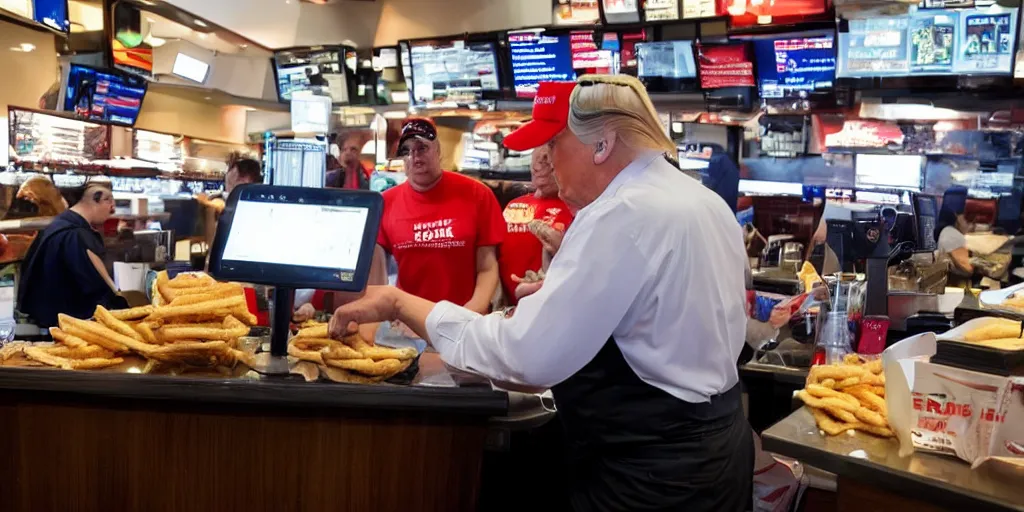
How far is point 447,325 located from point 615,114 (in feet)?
2.05

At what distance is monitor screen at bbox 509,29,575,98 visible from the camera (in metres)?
7.05

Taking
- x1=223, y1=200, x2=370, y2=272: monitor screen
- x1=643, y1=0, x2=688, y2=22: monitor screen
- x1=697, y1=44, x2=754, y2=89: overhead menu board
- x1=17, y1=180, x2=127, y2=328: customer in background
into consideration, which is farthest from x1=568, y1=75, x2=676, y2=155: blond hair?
x1=643, y1=0, x2=688, y2=22: monitor screen

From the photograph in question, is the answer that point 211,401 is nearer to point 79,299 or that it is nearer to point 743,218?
point 79,299

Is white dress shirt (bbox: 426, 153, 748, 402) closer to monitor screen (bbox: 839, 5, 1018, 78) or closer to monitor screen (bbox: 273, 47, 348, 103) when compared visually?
monitor screen (bbox: 839, 5, 1018, 78)

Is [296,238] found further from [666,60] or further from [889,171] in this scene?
[889,171]

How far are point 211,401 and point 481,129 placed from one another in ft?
18.4

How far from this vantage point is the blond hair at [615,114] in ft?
6.03

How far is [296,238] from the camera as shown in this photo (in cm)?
207

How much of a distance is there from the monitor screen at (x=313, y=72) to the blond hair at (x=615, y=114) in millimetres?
6634

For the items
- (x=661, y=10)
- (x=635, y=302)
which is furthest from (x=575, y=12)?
(x=635, y=302)

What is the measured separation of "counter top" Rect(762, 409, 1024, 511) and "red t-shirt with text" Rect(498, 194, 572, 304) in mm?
2380

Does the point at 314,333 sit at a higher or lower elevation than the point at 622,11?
lower

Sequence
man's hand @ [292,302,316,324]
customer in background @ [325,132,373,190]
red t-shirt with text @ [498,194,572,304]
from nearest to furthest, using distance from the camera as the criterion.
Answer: man's hand @ [292,302,316,324], red t-shirt with text @ [498,194,572,304], customer in background @ [325,132,373,190]

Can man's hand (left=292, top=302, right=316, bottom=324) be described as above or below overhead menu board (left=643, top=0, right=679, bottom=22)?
below
